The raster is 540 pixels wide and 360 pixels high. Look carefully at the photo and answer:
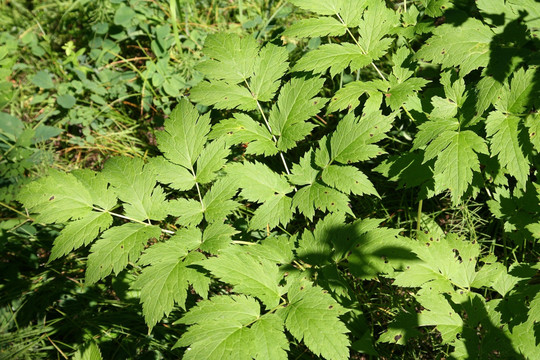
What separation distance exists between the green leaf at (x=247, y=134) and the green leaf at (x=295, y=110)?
0.19ft

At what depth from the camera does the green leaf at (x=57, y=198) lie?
2156 millimetres

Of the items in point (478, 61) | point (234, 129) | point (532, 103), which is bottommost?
point (234, 129)

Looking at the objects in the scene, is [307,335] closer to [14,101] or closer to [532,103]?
[532,103]

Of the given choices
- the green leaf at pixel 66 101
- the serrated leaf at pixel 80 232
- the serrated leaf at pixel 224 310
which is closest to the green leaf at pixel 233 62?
the serrated leaf at pixel 80 232

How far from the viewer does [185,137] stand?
231 cm

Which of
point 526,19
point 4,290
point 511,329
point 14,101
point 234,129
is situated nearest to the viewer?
point 511,329

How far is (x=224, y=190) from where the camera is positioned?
2.24 metres

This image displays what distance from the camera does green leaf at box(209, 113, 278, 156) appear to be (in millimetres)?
2361

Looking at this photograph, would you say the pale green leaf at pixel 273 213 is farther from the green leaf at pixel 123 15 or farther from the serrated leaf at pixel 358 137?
the green leaf at pixel 123 15

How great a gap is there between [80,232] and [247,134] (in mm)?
1007

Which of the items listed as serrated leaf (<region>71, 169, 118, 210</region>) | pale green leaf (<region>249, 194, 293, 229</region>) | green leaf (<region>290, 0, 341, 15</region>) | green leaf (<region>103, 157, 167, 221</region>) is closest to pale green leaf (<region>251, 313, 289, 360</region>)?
pale green leaf (<region>249, 194, 293, 229</region>)

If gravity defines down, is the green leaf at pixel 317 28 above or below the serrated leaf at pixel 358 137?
above

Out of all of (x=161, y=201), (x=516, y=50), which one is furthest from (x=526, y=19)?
(x=161, y=201)

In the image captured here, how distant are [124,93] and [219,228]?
2.18 metres
